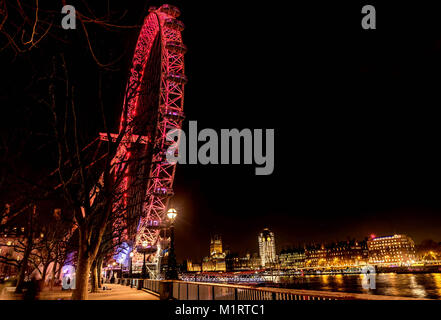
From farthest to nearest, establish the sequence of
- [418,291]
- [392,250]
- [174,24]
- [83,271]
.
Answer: [392,250] → [418,291] → [174,24] → [83,271]

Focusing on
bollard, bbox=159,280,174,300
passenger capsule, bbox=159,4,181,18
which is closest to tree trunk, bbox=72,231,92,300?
bollard, bbox=159,280,174,300

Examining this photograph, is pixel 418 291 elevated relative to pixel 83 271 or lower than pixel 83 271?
lower

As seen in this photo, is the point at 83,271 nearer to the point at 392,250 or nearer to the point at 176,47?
the point at 176,47

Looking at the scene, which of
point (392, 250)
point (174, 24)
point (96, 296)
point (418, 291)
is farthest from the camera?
point (392, 250)

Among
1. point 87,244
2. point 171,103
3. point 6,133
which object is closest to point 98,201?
point 87,244

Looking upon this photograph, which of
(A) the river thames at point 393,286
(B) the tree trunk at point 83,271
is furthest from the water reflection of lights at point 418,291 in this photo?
(B) the tree trunk at point 83,271

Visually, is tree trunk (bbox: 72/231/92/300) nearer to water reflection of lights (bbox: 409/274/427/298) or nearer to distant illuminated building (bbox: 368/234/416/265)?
water reflection of lights (bbox: 409/274/427/298)

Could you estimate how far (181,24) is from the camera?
37.5 meters

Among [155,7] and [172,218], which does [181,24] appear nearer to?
[155,7]

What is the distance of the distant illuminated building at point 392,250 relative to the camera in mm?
176000

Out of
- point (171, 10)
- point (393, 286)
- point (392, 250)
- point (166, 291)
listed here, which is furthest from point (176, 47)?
point (392, 250)

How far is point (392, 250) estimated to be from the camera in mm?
180250
